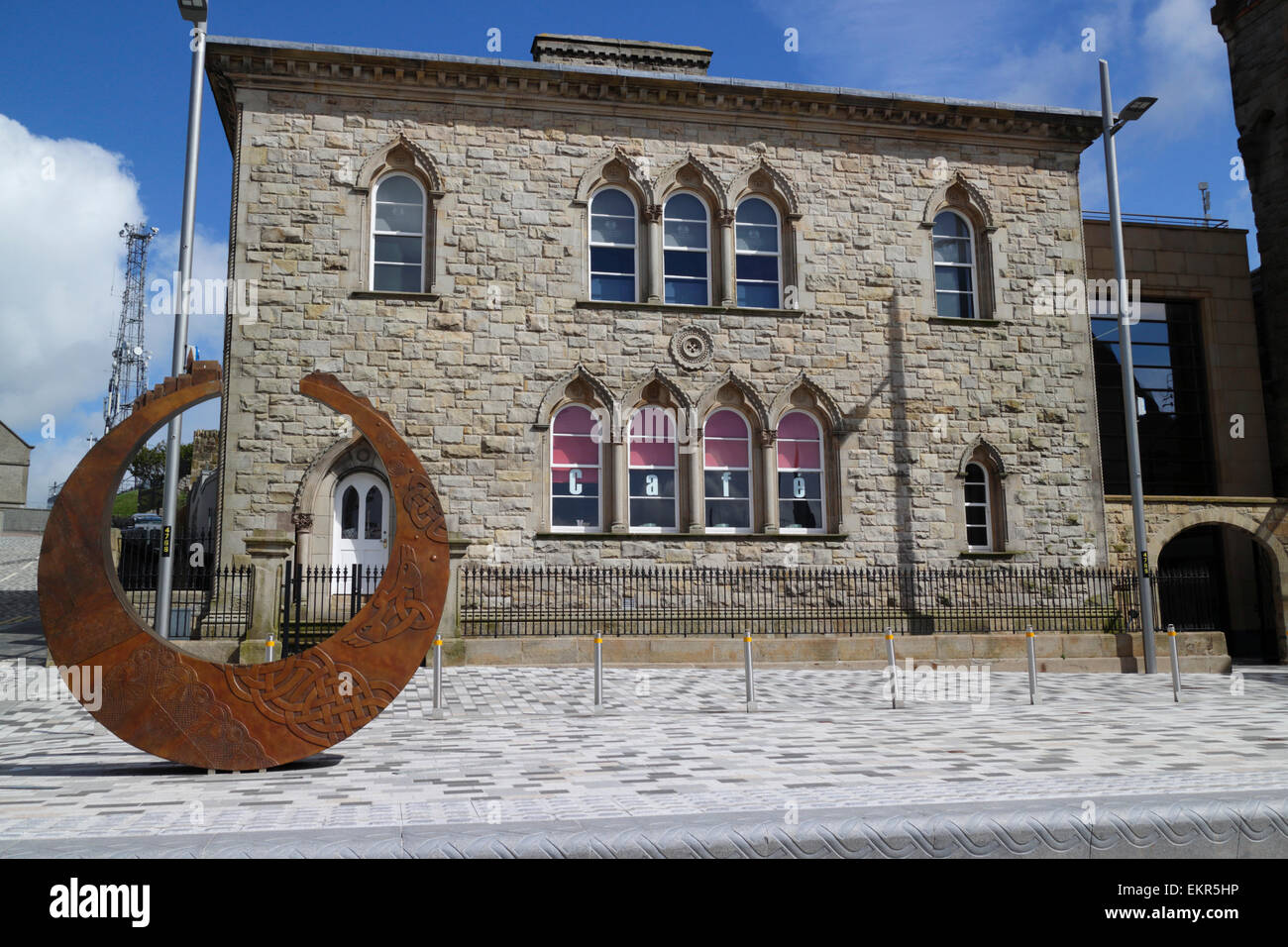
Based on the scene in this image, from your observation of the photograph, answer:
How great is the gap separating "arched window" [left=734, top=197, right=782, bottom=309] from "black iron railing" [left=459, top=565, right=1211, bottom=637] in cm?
577

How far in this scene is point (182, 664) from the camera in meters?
7.06

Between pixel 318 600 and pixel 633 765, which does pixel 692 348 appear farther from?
pixel 633 765

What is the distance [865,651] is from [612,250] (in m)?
9.49

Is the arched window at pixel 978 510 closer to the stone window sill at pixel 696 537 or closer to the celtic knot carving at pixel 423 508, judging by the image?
the stone window sill at pixel 696 537

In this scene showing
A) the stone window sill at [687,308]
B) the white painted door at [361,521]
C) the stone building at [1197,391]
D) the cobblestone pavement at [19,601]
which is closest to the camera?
the cobblestone pavement at [19,601]

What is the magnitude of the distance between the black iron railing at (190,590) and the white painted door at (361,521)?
6.05ft

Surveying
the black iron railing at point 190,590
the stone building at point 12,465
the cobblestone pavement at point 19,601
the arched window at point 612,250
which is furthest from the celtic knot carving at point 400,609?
the stone building at point 12,465

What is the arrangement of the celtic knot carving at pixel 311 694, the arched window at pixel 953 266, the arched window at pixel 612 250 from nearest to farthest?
the celtic knot carving at pixel 311 694 → the arched window at pixel 612 250 → the arched window at pixel 953 266

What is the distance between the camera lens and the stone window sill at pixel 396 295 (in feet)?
60.3

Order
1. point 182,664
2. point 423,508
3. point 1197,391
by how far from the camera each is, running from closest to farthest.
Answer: point 182,664 → point 423,508 → point 1197,391

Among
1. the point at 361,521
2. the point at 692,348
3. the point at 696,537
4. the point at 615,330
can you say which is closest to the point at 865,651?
the point at 696,537
